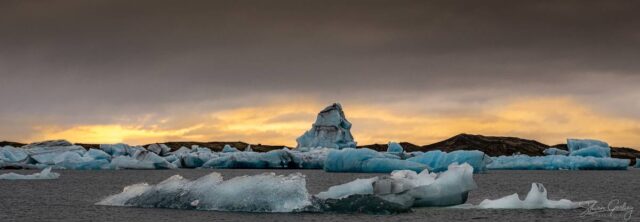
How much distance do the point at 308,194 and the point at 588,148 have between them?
66.8 m

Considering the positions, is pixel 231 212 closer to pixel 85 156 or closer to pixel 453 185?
pixel 453 185

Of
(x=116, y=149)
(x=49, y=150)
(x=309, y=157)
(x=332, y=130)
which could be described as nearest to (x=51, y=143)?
(x=49, y=150)

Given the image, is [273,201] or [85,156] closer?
[273,201]

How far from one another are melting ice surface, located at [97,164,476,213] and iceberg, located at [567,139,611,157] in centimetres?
6335

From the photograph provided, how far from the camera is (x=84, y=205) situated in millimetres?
28047

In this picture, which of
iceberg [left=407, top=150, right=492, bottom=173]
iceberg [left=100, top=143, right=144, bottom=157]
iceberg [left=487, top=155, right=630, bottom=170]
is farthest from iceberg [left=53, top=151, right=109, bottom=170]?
iceberg [left=487, top=155, right=630, bottom=170]

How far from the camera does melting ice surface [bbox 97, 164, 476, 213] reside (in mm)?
22484

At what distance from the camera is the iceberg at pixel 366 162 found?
52.3 metres

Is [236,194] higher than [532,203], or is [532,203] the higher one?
[236,194]

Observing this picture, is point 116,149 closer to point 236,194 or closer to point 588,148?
point 588,148

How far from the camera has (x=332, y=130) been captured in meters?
83.5

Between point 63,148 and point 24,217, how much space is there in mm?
61918

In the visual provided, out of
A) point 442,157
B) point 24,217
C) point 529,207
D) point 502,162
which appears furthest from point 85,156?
point 529,207

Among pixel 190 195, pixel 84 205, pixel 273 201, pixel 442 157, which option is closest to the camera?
pixel 273 201
